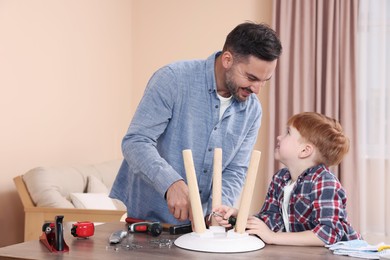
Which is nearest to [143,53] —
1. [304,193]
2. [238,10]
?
[238,10]

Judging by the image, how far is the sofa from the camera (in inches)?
143

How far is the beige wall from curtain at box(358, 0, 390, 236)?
0.87 m

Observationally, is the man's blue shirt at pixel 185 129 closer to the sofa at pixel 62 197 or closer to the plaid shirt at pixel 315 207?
the plaid shirt at pixel 315 207

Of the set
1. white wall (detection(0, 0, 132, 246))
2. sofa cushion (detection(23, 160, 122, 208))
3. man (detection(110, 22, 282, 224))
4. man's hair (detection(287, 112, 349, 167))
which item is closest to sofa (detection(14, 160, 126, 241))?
sofa cushion (detection(23, 160, 122, 208))

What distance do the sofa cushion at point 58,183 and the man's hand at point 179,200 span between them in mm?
2009

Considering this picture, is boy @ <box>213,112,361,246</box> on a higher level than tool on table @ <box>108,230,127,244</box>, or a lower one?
higher

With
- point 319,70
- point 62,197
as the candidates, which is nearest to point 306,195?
point 62,197

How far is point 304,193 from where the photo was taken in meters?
1.87

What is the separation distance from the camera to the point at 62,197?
3.88 m

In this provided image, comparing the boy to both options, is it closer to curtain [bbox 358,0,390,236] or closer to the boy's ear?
the boy's ear

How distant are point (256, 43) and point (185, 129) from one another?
0.40 metres

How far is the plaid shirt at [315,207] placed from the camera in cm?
177

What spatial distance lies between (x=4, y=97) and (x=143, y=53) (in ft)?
6.65

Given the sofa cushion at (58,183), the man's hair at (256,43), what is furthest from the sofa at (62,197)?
the man's hair at (256,43)
